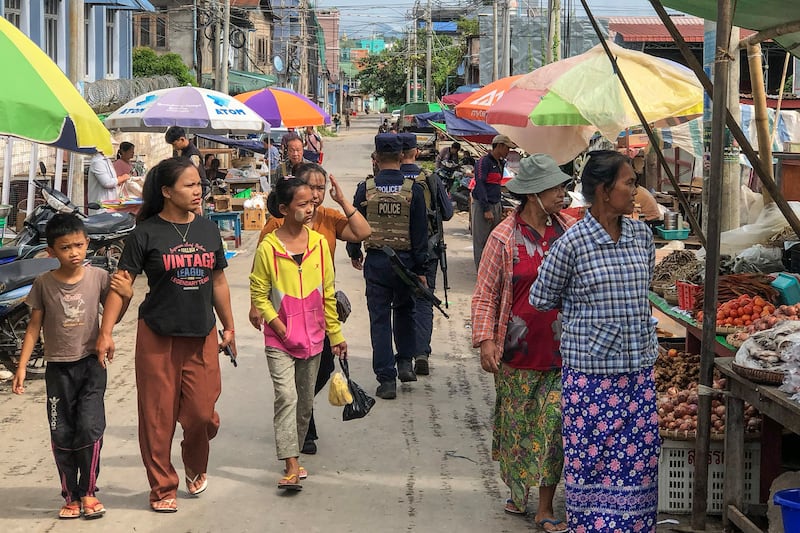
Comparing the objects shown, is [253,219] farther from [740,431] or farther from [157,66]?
[157,66]

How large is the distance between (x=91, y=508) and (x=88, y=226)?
26.5ft

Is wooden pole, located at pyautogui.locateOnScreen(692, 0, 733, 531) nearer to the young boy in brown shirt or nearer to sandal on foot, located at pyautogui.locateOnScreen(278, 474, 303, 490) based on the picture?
sandal on foot, located at pyautogui.locateOnScreen(278, 474, 303, 490)

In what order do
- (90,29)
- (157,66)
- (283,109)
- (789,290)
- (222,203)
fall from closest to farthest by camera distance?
(789,290) → (222,203) → (283,109) → (90,29) → (157,66)

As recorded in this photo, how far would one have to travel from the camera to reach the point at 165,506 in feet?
19.0

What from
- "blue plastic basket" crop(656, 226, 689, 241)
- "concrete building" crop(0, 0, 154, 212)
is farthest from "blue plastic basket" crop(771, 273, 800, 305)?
"concrete building" crop(0, 0, 154, 212)

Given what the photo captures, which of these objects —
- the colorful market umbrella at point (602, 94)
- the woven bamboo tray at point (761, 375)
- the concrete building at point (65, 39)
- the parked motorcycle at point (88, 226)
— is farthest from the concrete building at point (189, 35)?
the woven bamboo tray at point (761, 375)

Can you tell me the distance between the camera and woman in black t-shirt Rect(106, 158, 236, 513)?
5.60 meters

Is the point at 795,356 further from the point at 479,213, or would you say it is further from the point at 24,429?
the point at 479,213

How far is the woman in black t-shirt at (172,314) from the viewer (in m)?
5.60

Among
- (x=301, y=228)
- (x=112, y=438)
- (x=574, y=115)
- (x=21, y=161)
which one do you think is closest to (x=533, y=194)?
(x=301, y=228)

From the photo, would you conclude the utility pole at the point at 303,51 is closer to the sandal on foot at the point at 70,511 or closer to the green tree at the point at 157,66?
the green tree at the point at 157,66

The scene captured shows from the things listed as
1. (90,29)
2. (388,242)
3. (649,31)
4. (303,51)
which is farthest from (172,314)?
(303,51)

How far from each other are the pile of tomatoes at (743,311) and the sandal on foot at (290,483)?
105 inches

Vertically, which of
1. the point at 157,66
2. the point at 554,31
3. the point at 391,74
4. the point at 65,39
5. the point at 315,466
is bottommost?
the point at 315,466
